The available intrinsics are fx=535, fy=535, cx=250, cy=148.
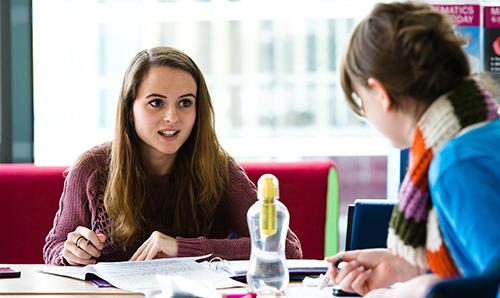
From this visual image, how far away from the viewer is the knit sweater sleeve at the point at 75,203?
164 centimetres

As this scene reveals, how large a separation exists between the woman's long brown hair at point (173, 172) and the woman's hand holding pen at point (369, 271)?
715 millimetres

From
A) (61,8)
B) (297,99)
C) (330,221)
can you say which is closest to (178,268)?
(330,221)

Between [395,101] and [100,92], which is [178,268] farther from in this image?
[100,92]

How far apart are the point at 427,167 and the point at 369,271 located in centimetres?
29

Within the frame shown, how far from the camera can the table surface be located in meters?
1.12

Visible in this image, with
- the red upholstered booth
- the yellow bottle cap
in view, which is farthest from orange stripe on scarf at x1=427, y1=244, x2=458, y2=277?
the red upholstered booth

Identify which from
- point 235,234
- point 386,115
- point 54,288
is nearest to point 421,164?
point 386,115

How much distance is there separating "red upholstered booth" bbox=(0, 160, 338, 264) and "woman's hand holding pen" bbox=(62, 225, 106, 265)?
2.79ft

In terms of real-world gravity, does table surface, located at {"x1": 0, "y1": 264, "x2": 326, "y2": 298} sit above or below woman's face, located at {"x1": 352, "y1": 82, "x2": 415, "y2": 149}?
below

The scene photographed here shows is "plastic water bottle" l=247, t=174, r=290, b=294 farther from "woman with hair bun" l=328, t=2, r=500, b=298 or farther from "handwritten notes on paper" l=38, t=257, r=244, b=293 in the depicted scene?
"woman with hair bun" l=328, t=2, r=500, b=298

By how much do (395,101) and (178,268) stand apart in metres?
0.65

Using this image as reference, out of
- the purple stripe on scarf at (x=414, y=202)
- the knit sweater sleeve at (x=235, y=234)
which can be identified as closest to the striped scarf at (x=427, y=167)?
the purple stripe on scarf at (x=414, y=202)

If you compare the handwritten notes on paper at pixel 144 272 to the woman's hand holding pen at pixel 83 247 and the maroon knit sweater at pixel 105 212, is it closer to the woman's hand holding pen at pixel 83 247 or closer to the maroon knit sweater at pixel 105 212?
the woman's hand holding pen at pixel 83 247

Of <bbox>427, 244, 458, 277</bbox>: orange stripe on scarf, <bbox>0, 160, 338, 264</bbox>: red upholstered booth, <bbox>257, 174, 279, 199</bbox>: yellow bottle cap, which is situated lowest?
<bbox>0, 160, 338, 264</bbox>: red upholstered booth
